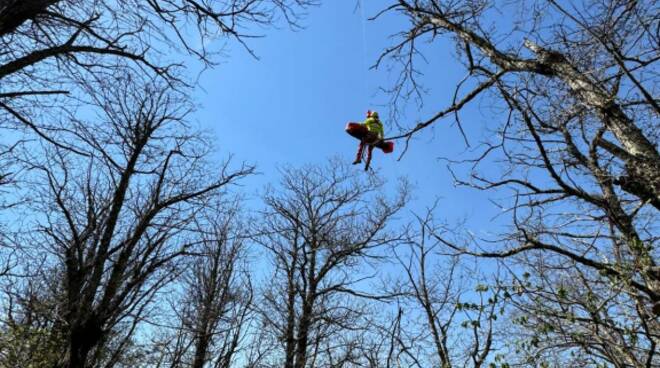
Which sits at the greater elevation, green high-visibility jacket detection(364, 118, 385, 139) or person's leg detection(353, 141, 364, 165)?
green high-visibility jacket detection(364, 118, 385, 139)

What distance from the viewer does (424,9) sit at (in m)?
4.25

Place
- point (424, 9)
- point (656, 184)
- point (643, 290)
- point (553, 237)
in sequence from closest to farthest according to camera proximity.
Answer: point (643, 290) < point (656, 184) < point (553, 237) < point (424, 9)

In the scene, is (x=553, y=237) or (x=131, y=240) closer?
(x=553, y=237)

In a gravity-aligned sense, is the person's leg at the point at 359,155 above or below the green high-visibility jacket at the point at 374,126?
below

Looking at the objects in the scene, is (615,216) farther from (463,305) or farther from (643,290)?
(463,305)

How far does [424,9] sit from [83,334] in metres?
4.45

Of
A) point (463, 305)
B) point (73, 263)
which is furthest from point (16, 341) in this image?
point (463, 305)

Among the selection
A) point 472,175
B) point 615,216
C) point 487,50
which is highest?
point 487,50

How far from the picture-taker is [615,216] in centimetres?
303

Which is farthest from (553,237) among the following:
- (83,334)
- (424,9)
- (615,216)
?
(83,334)

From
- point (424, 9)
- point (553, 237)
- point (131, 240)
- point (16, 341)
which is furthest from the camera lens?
point (16, 341)

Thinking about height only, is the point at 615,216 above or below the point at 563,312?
above

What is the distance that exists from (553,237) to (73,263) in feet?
22.2

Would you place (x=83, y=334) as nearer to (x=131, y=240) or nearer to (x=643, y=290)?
(x=131, y=240)
